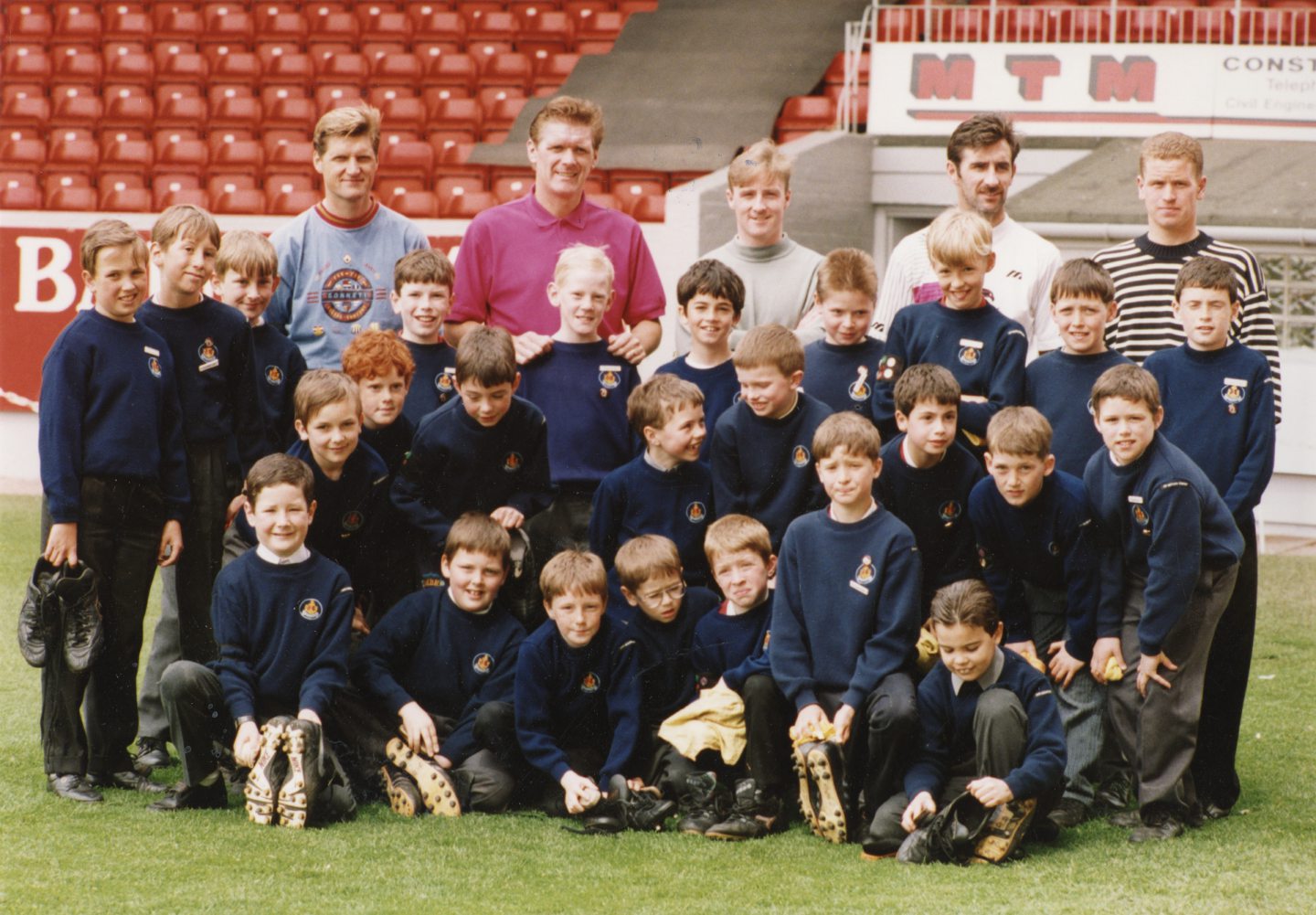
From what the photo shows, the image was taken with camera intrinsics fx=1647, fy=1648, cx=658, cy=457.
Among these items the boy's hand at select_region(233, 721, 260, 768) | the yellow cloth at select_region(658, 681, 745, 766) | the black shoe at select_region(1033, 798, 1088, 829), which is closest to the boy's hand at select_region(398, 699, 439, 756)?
the boy's hand at select_region(233, 721, 260, 768)

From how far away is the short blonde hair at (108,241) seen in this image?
4.68m

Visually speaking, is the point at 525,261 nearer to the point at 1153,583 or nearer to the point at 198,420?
the point at 198,420

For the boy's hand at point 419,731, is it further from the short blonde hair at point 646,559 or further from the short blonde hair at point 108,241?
the short blonde hair at point 108,241

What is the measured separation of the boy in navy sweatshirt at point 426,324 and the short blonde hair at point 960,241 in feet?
5.08

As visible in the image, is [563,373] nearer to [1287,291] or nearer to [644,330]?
[644,330]

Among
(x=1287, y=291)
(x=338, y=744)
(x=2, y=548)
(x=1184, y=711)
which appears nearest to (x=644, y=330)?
(x=338, y=744)

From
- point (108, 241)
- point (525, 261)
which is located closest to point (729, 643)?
point (525, 261)

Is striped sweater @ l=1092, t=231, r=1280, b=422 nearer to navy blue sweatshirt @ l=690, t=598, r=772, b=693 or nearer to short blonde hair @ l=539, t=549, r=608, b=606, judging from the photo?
navy blue sweatshirt @ l=690, t=598, r=772, b=693

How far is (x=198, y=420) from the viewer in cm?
505

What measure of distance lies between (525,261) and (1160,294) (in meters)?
2.05

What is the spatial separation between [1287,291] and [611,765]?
751cm

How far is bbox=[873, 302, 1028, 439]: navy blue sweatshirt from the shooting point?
484 centimetres

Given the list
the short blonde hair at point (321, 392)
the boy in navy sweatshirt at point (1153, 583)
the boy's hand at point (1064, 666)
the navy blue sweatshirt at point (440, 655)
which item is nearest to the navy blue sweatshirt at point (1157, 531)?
the boy in navy sweatshirt at point (1153, 583)

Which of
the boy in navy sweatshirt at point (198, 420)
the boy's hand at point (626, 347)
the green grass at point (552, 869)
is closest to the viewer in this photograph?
the green grass at point (552, 869)
